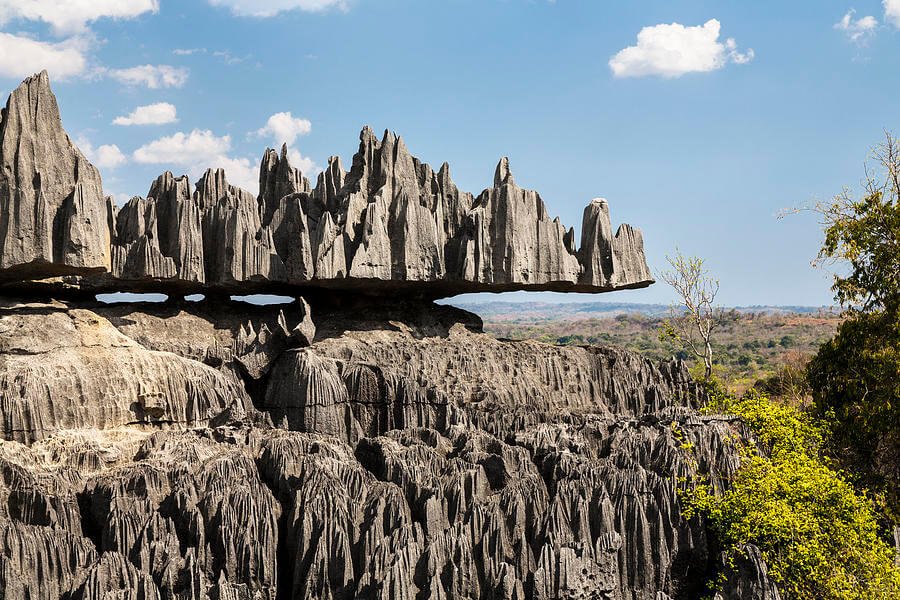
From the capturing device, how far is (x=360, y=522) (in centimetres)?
1622

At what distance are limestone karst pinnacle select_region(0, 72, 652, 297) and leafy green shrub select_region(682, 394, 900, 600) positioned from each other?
1212 cm

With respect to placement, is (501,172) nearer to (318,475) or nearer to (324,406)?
(324,406)

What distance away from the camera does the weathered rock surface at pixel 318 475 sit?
14.8m

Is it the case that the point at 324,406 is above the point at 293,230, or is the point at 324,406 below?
below

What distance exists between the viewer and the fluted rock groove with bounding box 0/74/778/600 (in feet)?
50.0

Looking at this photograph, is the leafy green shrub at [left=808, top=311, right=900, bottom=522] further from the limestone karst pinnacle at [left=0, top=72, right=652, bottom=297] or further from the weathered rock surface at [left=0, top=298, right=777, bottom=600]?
the limestone karst pinnacle at [left=0, top=72, right=652, bottom=297]

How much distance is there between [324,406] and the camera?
73.3 ft

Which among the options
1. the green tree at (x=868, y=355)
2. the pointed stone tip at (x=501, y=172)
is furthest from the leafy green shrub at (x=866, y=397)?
the pointed stone tip at (x=501, y=172)

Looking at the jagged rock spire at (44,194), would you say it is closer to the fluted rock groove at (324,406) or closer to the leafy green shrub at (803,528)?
the fluted rock groove at (324,406)

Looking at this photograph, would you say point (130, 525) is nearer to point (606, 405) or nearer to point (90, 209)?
point (90, 209)

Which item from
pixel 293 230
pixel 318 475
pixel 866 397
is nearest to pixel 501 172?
pixel 293 230

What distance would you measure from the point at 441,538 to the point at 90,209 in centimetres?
1388

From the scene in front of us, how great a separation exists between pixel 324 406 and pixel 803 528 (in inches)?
478

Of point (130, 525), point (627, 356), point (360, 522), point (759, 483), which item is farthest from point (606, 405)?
point (130, 525)
